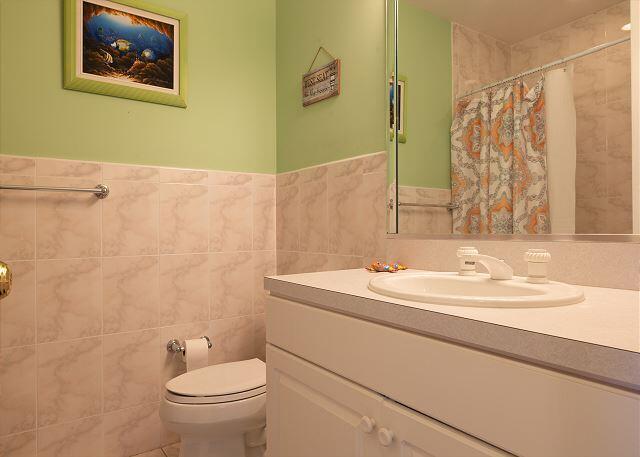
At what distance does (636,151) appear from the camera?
0.94m

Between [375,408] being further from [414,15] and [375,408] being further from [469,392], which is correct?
[414,15]

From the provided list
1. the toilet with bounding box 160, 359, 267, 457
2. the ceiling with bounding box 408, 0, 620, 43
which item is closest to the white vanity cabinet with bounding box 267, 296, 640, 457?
the toilet with bounding box 160, 359, 267, 457

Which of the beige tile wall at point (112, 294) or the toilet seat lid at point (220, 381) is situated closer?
the toilet seat lid at point (220, 381)

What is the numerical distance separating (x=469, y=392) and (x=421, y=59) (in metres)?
1.17

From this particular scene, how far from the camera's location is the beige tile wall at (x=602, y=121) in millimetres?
957

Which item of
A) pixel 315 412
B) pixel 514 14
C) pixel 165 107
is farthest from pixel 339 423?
pixel 165 107

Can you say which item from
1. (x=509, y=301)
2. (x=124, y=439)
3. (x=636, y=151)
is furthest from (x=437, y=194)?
(x=124, y=439)

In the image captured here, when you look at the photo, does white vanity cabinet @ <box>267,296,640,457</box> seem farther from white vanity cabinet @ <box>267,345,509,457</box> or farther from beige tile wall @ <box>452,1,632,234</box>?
beige tile wall @ <box>452,1,632,234</box>

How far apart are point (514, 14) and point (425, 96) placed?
1.17 ft

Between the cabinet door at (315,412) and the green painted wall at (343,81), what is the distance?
3.01 feet

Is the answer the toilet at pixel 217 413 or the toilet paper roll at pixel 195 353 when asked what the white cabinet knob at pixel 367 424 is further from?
the toilet paper roll at pixel 195 353

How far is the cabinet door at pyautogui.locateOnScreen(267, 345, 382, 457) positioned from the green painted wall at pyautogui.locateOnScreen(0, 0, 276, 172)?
118 cm

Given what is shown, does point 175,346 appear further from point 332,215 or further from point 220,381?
point 332,215

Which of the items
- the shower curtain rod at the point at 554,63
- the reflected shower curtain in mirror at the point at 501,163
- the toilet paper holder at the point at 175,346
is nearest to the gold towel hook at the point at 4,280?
the reflected shower curtain in mirror at the point at 501,163
